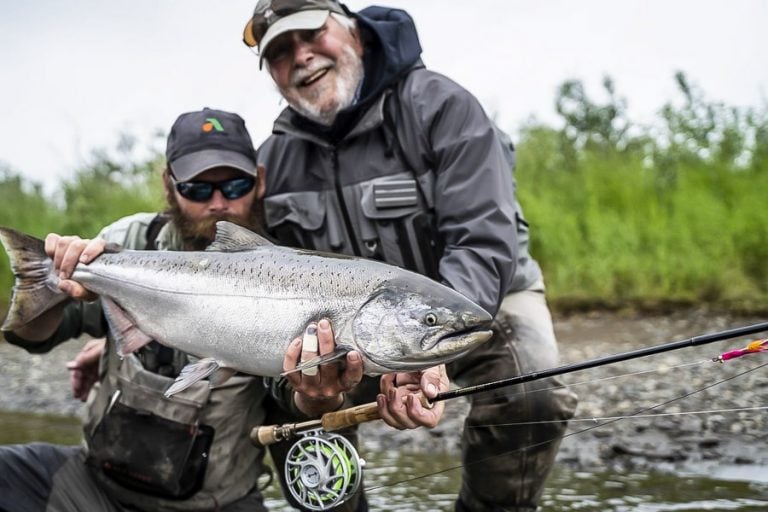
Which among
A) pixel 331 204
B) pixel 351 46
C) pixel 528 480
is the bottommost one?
pixel 528 480

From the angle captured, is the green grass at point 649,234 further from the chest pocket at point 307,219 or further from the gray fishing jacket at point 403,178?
the chest pocket at point 307,219

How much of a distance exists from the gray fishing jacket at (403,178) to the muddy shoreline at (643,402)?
621mm

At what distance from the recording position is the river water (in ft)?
12.4

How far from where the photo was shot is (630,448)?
4.43 metres

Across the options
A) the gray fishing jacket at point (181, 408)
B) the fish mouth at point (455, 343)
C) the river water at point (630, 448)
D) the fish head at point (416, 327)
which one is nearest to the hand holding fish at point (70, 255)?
→ the gray fishing jacket at point (181, 408)

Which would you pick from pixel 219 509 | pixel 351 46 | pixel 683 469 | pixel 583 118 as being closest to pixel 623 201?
pixel 583 118

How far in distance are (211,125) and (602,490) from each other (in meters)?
2.20

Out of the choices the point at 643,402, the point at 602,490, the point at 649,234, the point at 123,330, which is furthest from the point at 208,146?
the point at 649,234

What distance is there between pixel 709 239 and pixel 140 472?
6004 mm

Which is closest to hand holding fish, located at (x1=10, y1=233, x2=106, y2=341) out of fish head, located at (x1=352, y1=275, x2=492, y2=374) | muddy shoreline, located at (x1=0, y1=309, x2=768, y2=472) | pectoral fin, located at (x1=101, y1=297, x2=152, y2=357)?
pectoral fin, located at (x1=101, y1=297, x2=152, y2=357)

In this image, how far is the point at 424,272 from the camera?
10.8ft

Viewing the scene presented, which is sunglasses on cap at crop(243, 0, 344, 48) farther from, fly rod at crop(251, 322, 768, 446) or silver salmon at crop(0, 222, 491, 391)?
fly rod at crop(251, 322, 768, 446)

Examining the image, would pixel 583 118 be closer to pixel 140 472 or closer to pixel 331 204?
pixel 331 204

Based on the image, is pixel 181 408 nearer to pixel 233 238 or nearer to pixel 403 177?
pixel 233 238
